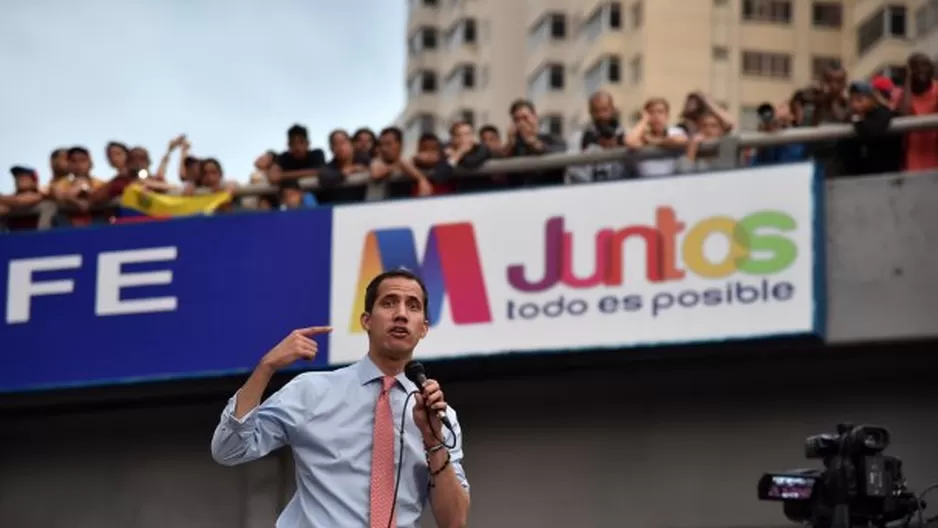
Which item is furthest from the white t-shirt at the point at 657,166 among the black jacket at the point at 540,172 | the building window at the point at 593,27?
the building window at the point at 593,27

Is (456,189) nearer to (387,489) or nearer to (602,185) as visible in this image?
(602,185)

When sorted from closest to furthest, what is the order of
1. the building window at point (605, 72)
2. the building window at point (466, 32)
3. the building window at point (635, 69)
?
the building window at point (635, 69) < the building window at point (605, 72) < the building window at point (466, 32)

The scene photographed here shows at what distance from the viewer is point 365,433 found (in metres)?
6.95

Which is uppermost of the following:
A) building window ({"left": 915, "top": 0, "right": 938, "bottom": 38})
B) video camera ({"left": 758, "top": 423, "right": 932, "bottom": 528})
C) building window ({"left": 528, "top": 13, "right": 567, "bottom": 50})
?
building window ({"left": 528, "top": 13, "right": 567, "bottom": 50})

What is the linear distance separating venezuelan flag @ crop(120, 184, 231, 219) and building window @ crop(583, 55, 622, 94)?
1863 inches

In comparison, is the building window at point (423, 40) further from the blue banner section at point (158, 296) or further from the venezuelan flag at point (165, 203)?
the blue banner section at point (158, 296)

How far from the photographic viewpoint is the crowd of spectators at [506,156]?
47.9 ft

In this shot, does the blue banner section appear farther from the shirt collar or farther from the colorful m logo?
the shirt collar

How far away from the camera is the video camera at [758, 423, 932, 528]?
11031mm

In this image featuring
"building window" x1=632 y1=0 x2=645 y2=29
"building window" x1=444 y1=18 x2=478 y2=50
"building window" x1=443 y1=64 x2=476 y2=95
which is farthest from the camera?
"building window" x1=444 y1=18 x2=478 y2=50

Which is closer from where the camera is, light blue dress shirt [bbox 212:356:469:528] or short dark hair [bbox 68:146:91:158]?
light blue dress shirt [bbox 212:356:469:528]

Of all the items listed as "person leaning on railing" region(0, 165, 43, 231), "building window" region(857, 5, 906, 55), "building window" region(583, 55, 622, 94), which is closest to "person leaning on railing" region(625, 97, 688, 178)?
"person leaning on railing" region(0, 165, 43, 231)

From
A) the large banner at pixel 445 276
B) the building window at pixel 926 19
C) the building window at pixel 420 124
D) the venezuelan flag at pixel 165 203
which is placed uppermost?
the building window at pixel 926 19

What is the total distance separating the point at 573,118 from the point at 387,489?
6016 centimetres
